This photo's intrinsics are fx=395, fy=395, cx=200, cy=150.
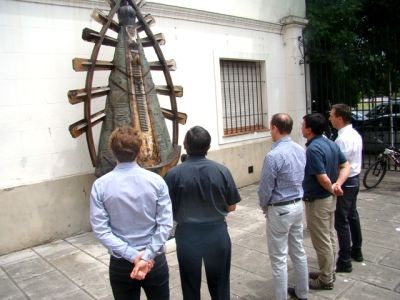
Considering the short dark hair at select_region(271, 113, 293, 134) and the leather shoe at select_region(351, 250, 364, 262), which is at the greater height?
the short dark hair at select_region(271, 113, 293, 134)

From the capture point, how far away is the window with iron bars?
27.3 feet

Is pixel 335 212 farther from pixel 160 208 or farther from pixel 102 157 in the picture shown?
pixel 102 157

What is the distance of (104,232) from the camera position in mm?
2371

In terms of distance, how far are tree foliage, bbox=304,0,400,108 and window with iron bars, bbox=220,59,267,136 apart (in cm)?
162

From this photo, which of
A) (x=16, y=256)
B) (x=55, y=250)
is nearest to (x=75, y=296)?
(x=55, y=250)

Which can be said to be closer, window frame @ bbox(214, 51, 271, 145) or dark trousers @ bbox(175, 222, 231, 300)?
dark trousers @ bbox(175, 222, 231, 300)

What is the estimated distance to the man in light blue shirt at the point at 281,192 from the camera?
3207 mm

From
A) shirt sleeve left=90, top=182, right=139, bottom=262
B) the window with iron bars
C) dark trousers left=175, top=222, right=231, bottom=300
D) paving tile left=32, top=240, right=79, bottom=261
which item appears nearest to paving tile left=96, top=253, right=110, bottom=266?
paving tile left=32, top=240, right=79, bottom=261

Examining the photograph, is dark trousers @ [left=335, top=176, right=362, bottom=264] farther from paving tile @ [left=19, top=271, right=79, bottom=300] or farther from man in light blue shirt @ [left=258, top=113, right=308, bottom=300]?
paving tile @ [left=19, top=271, right=79, bottom=300]

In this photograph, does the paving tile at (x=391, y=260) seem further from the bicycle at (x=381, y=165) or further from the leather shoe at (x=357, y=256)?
the bicycle at (x=381, y=165)

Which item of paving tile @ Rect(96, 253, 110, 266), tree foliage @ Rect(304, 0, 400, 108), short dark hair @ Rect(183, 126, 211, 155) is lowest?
paving tile @ Rect(96, 253, 110, 266)

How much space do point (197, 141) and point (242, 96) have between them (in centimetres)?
610

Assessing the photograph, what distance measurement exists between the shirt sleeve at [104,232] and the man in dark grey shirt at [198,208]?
513mm

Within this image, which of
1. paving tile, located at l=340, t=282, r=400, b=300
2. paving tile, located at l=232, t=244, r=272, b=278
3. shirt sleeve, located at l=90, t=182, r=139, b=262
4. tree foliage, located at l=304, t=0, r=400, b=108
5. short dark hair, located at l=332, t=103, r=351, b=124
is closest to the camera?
shirt sleeve, located at l=90, t=182, r=139, b=262
